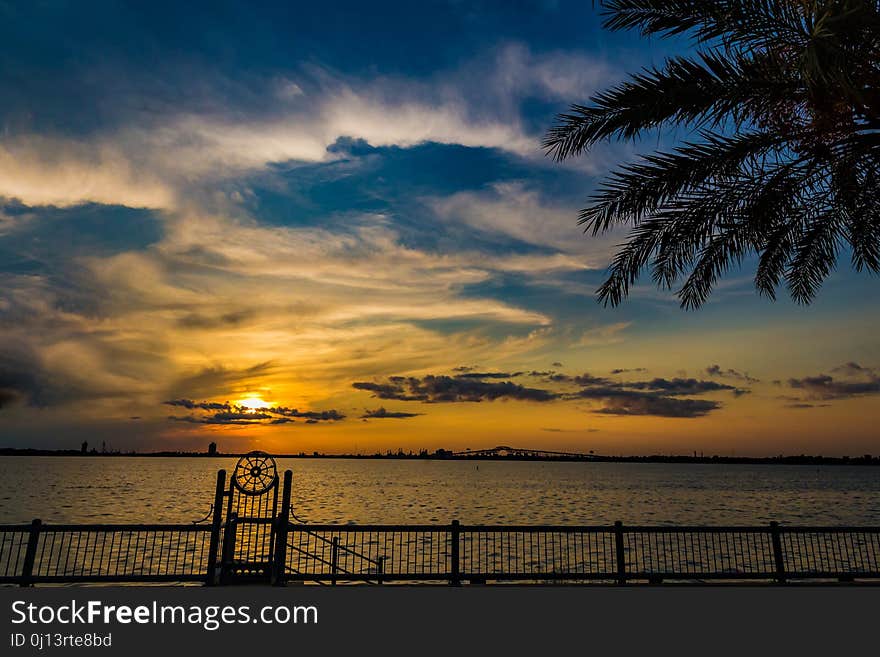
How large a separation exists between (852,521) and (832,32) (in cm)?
8103

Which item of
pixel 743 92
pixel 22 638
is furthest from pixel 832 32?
pixel 22 638

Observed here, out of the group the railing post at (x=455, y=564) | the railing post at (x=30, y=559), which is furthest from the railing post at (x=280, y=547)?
the railing post at (x=30, y=559)

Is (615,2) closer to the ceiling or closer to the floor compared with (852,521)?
closer to the ceiling

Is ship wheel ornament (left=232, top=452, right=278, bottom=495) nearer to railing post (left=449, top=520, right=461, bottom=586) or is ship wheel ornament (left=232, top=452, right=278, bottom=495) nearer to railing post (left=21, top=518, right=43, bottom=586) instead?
railing post (left=21, top=518, right=43, bottom=586)

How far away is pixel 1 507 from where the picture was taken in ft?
231

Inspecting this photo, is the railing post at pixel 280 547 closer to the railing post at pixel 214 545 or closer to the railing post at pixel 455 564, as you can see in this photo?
the railing post at pixel 214 545

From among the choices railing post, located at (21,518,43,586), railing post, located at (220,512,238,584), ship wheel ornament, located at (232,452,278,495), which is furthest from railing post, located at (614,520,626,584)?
railing post, located at (21,518,43,586)

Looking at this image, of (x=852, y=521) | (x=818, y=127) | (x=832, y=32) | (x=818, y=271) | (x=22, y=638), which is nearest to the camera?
(x=832, y=32)

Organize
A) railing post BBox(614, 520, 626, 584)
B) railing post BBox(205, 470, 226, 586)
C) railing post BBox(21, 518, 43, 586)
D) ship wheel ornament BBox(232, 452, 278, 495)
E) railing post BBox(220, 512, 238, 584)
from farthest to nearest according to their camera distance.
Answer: ship wheel ornament BBox(232, 452, 278, 495) < railing post BBox(614, 520, 626, 584) < railing post BBox(220, 512, 238, 584) < railing post BBox(205, 470, 226, 586) < railing post BBox(21, 518, 43, 586)

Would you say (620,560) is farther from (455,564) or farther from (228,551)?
(228,551)

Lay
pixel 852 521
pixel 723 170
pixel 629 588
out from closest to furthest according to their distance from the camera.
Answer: pixel 723 170
pixel 629 588
pixel 852 521

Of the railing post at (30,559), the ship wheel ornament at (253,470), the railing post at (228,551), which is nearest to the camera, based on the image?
the railing post at (30,559)

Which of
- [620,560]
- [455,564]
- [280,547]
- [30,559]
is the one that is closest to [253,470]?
[280,547]

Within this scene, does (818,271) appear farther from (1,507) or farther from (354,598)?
(1,507)
